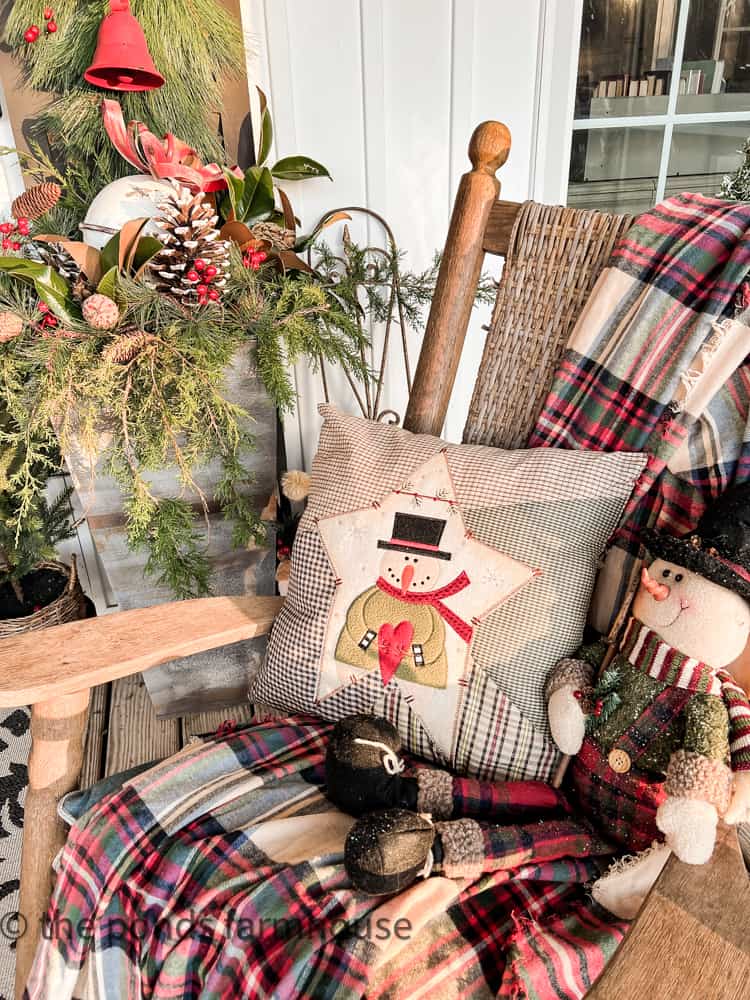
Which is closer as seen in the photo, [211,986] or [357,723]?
[211,986]

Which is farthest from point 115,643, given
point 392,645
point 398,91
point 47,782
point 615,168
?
point 615,168

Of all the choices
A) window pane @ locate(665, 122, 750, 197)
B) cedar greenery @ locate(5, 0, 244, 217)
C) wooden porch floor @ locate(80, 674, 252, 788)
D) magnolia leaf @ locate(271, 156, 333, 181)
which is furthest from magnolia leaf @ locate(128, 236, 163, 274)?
window pane @ locate(665, 122, 750, 197)

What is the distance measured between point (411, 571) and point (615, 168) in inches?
40.3

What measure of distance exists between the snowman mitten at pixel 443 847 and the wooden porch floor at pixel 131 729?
696mm

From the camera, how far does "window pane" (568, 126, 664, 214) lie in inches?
53.1

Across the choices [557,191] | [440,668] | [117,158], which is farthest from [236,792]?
[557,191]

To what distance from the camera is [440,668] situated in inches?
30.6

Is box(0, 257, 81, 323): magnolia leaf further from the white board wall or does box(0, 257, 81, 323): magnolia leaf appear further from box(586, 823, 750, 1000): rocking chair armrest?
box(586, 823, 750, 1000): rocking chair armrest

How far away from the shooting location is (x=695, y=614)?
652 mm

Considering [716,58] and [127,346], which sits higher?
[716,58]

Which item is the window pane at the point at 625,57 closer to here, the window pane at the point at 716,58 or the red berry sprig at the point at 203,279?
the window pane at the point at 716,58

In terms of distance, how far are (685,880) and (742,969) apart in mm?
75

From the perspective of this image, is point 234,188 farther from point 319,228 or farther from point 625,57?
point 625,57

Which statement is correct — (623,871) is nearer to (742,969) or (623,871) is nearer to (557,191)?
(742,969)
